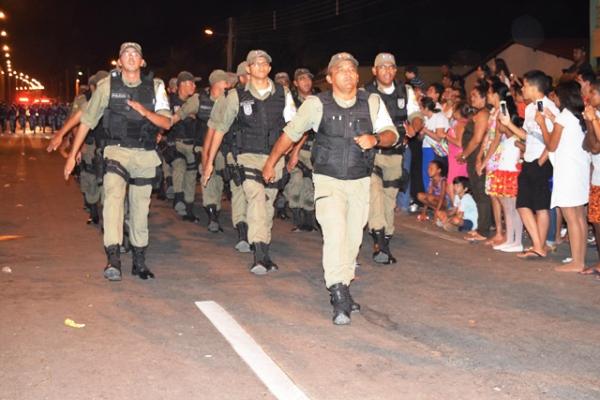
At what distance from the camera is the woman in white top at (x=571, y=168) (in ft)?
28.8

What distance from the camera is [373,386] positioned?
5121 mm

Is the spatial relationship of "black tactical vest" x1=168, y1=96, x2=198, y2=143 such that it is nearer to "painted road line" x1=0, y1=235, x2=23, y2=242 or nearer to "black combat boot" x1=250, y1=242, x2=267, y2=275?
"painted road line" x1=0, y1=235, x2=23, y2=242

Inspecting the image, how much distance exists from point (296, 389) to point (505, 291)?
11.2 ft

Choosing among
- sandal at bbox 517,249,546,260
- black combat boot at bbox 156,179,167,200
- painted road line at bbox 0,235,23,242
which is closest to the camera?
sandal at bbox 517,249,546,260

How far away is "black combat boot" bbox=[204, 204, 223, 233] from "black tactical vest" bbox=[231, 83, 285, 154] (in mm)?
2891

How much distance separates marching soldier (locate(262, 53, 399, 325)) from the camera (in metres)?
6.75

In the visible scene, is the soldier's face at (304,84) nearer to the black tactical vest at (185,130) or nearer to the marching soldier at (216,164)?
the marching soldier at (216,164)

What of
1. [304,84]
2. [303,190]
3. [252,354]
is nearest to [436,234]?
[303,190]

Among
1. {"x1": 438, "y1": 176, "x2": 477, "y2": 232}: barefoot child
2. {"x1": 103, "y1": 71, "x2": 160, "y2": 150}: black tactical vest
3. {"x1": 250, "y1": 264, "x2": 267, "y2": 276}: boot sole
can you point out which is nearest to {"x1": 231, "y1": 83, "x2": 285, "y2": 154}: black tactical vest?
{"x1": 103, "y1": 71, "x2": 160, "y2": 150}: black tactical vest

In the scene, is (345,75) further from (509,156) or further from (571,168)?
(509,156)

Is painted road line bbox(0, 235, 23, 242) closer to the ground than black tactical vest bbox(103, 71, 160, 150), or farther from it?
closer to the ground

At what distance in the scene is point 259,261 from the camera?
8734mm

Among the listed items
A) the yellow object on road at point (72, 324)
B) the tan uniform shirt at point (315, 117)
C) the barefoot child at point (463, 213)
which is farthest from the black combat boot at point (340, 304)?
the barefoot child at point (463, 213)

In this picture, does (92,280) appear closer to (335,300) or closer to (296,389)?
(335,300)
